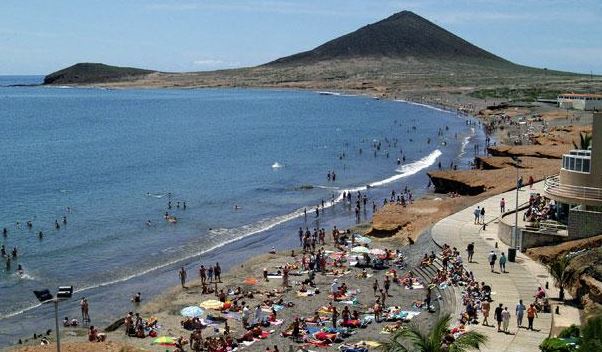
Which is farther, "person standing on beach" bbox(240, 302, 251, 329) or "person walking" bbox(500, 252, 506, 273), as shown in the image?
"person walking" bbox(500, 252, 506, 273)

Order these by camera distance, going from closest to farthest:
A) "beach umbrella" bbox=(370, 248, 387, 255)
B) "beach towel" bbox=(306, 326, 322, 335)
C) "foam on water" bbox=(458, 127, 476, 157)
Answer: "beach towel" bbox=(306, 326, 322, 335)
"beach umbrella" bbox=(370, 248, 387, 255)
"foam on water" bbox=(458, 127, 476, 157)

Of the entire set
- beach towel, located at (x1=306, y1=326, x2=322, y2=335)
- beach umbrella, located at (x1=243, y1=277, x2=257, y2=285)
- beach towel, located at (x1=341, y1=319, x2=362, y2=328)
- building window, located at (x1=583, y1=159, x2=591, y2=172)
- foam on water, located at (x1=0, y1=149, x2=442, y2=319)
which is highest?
building window, located at (x1=583, y1=159, x2=591, y2=172)

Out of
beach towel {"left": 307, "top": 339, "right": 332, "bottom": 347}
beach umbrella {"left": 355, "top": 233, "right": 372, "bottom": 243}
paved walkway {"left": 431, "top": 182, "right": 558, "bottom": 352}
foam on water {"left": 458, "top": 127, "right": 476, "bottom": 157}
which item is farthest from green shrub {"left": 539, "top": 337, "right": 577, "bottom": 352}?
foam on water {"left": 458, "top": 127, "right": 476, "bottom": 157}

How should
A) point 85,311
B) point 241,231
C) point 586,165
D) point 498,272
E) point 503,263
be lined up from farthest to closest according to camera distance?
point 241,231 → point 586,165 → point 85,311 → point 498,272 → point 503,263

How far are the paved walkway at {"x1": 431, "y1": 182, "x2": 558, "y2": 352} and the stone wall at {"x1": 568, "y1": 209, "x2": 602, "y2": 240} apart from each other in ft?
6.35

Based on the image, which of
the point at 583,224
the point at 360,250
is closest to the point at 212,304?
the point at 360,250

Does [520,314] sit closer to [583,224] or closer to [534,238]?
[583,224]

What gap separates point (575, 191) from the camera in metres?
29.1

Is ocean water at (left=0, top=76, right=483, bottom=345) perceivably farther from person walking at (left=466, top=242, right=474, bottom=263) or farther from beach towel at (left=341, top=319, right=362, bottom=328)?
person walking at (left=466, top=242, right=474, bottom=263)

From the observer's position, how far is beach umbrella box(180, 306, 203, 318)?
27.2 meters

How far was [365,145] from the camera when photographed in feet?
289

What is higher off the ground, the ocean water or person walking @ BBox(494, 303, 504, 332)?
person walking @ BBox(494, 303, 504, 332)

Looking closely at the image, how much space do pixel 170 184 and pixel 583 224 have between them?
39.4 metres

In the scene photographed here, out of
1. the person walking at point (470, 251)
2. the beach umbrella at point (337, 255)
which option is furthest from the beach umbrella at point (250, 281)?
the person walking at point (470, 251)
